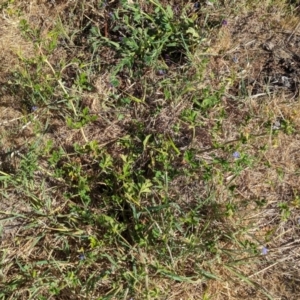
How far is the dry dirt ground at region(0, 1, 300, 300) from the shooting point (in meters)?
2.54

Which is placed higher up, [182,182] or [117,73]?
[117,73]

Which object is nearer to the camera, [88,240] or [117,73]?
[88,240]

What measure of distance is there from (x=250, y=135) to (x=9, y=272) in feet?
4.57

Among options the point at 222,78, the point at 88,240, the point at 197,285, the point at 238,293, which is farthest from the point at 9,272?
the point at 222,78

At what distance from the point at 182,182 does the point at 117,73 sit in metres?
0.81

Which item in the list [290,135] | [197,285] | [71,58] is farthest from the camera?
[71,58]

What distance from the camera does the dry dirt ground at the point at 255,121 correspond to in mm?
2539

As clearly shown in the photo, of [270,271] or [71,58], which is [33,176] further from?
[270,271]

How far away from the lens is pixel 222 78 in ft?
9.77

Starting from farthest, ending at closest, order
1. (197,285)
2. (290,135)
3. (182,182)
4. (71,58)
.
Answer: (71,58) → (290,135) → (182,182) → (197,285)

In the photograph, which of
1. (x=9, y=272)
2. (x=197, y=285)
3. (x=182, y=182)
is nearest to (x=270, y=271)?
(x=197, y=285)

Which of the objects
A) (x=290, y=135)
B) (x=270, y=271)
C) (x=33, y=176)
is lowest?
(x=270, y=271)

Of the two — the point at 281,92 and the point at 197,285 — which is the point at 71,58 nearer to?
the point at 281,92

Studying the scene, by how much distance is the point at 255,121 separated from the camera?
2.87 meters
